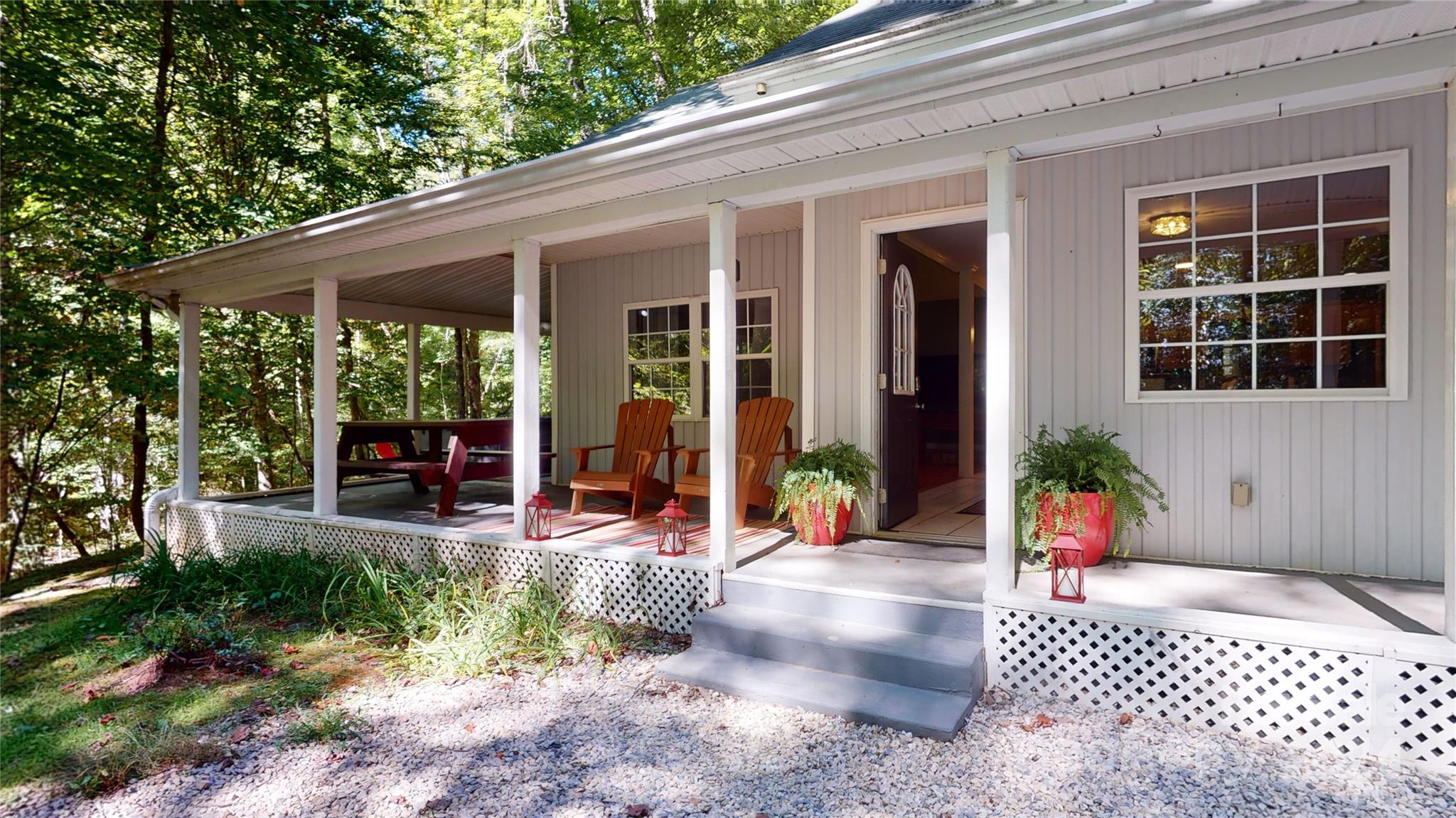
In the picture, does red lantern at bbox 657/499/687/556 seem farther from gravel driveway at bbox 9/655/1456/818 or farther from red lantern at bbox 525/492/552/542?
gravel driveway at bbox 9/655/1456/818

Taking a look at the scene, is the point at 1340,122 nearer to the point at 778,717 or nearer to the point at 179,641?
the point at 778,717

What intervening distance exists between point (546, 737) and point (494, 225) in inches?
120

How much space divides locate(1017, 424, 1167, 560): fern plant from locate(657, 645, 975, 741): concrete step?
1.03 meters

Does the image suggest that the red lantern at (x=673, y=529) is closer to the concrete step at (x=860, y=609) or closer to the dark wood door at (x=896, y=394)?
the concrete step at (x=860, y=609)

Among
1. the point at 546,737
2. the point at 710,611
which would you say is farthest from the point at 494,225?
the point at 546,737

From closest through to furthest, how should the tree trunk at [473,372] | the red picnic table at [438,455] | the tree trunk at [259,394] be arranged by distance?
the red picnic table at [438,455]
the tree trunk at [259,394]
the tree trunk at [473,372]

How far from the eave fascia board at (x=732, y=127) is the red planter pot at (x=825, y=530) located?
6.99 ft

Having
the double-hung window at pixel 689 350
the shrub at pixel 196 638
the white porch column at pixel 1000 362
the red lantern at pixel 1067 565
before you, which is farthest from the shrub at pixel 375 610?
the double-hung window at pixel 689 350

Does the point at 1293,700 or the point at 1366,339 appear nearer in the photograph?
the point at 1293,700

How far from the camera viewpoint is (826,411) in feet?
15.3

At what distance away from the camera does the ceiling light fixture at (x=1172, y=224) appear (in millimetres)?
3752

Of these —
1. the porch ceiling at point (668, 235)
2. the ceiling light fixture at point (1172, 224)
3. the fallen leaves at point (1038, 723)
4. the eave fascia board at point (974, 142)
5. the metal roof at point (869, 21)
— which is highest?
the metal roof at point (869, 21)

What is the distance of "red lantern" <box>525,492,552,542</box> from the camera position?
169 inches

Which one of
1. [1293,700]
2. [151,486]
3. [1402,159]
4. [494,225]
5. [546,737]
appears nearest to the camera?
[1293,700]
